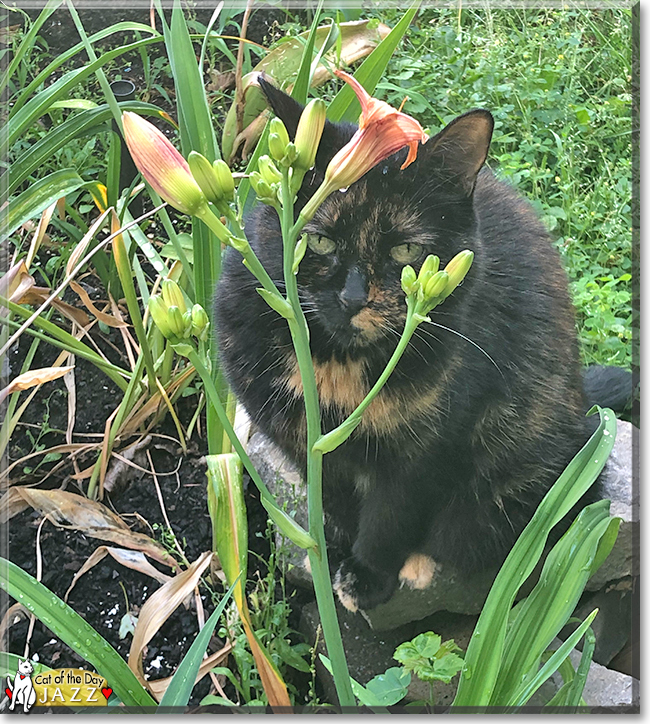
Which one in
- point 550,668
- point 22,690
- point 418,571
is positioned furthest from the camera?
point 418,571

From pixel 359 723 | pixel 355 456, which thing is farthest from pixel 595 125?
pixel 359 723

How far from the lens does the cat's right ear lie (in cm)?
76

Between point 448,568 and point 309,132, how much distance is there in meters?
0.70

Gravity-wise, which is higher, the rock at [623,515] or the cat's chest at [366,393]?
the cat's chest at [366,393]

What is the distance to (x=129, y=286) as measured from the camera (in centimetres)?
111

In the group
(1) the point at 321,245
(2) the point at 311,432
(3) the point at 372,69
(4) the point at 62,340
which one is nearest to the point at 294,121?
(1) the point at 321,245

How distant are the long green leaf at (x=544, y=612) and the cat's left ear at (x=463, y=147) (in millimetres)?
409

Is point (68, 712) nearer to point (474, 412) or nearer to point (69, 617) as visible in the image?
point (69, 617)

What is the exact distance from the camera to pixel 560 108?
40.0 inches

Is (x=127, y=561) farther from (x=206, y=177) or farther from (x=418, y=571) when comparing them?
(x=206, y=177)

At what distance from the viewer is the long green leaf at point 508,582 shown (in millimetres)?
744

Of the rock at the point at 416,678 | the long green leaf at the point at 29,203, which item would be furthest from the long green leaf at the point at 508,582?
the long green leaf at the point at 29,203

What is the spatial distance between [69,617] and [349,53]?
2.57 ft

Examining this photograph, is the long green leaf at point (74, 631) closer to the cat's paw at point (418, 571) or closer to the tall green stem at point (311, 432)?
the tall green stem at point (311, 432)
